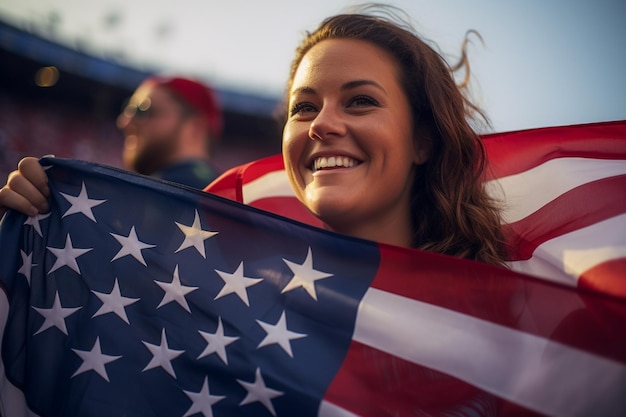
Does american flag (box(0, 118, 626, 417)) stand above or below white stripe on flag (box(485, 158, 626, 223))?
below

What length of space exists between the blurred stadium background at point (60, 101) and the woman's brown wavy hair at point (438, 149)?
417 inches

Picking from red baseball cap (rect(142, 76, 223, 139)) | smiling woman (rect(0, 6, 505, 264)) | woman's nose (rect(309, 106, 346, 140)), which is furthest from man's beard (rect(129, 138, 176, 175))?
woman's nose (rect(309, 106, 346, 140))

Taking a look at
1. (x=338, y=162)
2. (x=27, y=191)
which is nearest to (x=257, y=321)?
(x=338, y=162)

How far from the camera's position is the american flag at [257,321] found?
4.47ft

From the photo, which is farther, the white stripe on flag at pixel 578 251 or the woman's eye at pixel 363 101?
the woman's eye at pixel 363 101

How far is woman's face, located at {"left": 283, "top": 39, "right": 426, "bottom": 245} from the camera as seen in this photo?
5.85 ft

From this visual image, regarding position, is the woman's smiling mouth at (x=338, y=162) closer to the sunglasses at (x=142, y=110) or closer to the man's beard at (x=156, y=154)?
the man's beard at (x=156, y=154)

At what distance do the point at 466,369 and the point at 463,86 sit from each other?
1.53m

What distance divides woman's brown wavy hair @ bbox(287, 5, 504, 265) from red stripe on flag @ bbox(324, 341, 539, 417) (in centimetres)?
64

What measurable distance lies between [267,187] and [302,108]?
820 mm

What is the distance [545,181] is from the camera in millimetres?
2033

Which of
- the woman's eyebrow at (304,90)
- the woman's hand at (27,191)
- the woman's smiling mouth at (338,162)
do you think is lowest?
the woman's hand at (27,191)

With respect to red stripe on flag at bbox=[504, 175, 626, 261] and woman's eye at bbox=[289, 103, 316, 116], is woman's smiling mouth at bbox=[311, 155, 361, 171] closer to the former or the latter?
woman's eye at bbox=[289, 103, 316, 116]

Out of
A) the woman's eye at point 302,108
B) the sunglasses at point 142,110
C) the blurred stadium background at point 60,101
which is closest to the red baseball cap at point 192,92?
the sunglasses at point 142,110
